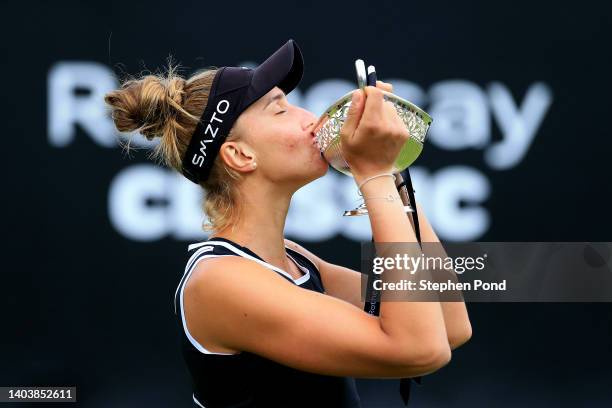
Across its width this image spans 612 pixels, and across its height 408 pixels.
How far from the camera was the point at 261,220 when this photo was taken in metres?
2.01

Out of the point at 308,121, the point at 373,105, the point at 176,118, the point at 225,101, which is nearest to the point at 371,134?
the point at 373,105

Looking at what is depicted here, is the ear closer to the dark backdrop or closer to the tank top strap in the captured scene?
the tank top strap

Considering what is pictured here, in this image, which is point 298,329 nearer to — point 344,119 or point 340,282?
A: point 344,119

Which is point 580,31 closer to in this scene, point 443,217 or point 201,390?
point 443,217

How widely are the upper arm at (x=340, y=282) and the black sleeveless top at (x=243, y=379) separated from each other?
365 millimetres

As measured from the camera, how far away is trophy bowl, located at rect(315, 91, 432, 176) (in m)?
1.78

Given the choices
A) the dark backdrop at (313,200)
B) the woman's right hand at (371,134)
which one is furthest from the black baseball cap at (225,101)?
the dark backdrop at (313,200)

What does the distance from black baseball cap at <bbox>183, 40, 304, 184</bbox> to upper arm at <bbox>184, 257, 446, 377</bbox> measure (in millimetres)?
362

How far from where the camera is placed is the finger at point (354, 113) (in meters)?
1.71

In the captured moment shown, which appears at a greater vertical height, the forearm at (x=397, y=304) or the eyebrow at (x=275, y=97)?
the eyebrow at (x=275, y=97)

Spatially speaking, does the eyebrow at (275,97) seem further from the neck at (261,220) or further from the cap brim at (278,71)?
the neck at (261,220)

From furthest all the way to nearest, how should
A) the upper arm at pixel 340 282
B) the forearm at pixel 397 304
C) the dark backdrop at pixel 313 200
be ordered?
the dark backdrop at pixel 313 200 → the upper arm at pixel 340 282 → the forearm at pixel 397 304

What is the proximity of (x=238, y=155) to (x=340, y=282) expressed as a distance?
1.54 feet

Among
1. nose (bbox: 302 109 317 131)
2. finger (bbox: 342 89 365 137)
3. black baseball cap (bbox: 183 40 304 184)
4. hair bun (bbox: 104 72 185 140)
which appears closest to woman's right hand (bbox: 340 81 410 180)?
finger (bbox: 342 89 365 137)
